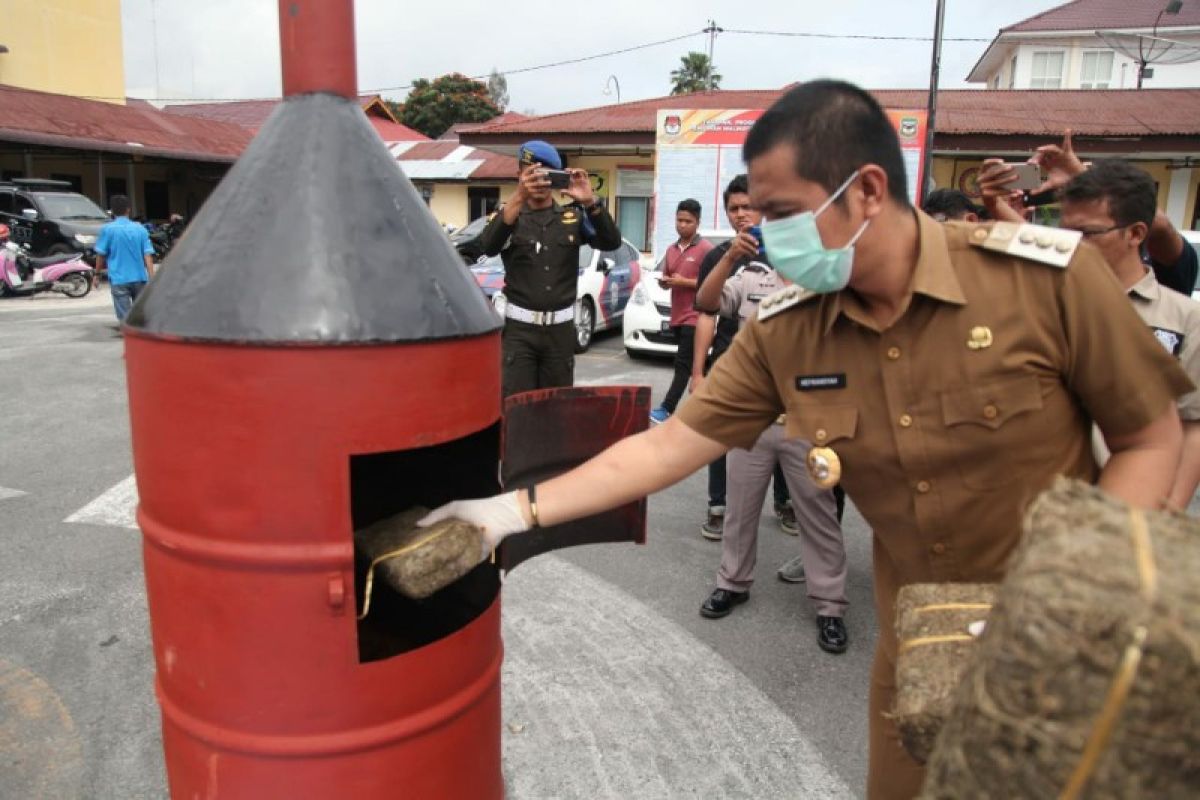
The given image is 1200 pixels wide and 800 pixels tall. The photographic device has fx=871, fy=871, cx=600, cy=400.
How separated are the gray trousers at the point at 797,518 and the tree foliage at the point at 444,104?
47.7 meters

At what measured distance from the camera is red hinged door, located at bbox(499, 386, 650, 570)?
247 cm

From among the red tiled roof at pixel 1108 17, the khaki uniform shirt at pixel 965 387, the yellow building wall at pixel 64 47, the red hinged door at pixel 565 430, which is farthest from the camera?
the red tiled roof at pixel 1108 17

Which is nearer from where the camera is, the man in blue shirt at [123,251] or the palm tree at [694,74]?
the man in blue shirt at [123,251]

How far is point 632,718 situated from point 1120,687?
221 cm

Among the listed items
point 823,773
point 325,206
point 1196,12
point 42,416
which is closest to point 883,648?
point 823,773

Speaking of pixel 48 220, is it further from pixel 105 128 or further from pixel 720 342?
pixel 720 342

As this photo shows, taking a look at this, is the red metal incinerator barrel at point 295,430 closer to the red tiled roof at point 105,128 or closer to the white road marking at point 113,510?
the white road marking at point 113,510

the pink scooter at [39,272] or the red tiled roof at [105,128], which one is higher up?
the red tiled roof at [105,128]

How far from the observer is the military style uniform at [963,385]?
1.44 metres

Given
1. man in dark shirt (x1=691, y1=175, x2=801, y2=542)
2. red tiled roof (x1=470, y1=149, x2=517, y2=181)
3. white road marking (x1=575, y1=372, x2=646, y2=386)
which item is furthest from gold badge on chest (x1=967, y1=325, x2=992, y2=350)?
red tiled roof (x1=470, y1=149, x2=517, y2=181)

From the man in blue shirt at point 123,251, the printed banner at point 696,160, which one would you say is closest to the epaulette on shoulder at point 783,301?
the man in blue shirt at point 123,251

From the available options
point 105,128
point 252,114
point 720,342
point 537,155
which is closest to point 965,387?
point 720,342

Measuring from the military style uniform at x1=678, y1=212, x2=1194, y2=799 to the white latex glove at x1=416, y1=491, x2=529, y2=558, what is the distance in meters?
0.52

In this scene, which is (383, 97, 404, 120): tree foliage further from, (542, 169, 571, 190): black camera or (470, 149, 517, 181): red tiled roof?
(542, 169, 571, 190): black camera
